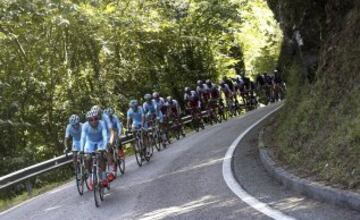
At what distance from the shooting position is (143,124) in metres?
17.0

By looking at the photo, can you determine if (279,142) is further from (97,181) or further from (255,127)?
(255,127)

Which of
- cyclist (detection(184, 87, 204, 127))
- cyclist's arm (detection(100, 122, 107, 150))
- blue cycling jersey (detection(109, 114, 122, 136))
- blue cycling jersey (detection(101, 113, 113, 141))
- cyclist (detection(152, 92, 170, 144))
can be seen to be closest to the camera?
cyclist's arm (detection(100, 122, 107, 150))

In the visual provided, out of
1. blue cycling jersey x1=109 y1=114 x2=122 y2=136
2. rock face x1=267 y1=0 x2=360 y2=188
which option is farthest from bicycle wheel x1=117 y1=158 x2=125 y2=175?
rock face x1=267 y1=0 x2=360 y2=188

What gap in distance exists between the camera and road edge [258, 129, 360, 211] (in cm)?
652

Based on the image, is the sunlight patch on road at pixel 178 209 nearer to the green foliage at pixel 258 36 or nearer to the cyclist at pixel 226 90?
the cyclist at pixel 226 90

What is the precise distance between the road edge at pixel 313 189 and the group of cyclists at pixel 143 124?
3345 mm

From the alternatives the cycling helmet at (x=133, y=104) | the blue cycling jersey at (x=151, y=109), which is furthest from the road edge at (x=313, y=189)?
the blue cycling jersey at (x=151, y=109)

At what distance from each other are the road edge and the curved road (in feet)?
0.34

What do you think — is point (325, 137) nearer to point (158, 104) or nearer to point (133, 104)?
point (133, 104)

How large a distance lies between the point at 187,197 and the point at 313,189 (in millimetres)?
2423

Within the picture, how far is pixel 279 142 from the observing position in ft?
40.1

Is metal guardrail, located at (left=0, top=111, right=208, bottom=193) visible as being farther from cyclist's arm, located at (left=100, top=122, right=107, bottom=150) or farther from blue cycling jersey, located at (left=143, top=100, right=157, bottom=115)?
blue cycling jersey, located at (left=143, top=100, right=157, bottom=115)

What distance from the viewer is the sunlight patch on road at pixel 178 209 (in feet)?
26.8

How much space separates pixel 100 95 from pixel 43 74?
378 centimetres
